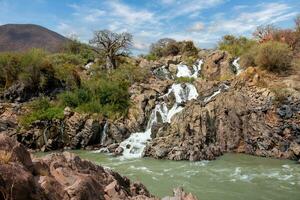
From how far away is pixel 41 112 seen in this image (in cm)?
3034

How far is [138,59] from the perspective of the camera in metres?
45.5

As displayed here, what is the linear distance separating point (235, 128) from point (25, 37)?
3337 inches

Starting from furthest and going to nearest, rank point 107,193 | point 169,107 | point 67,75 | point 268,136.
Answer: point 67,75, point 169,107, point 268,136, point 107,193

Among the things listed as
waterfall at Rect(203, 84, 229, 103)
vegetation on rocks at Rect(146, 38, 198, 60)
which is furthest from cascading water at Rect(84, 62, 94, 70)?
waterfall at Rect(203, 84, 229, 103)

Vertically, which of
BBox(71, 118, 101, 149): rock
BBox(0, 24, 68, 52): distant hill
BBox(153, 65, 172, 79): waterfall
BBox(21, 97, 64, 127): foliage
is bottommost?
BBox(71, 118, 101, 149): rock

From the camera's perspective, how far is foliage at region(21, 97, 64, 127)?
29.2 metres

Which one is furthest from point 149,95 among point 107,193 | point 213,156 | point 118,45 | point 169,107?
point 107,193

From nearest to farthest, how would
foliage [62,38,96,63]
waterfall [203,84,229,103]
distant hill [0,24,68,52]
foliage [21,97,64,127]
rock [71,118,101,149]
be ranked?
rock [71,118,101,149]
waterfall [203,84,229,103]
foliage [21,97,64,127]
foliage [62,38,96,63]
distant hill [0,24,68,52]

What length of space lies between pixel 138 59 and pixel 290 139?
24717 millimetres

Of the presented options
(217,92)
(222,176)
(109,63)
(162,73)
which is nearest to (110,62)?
(109,63)

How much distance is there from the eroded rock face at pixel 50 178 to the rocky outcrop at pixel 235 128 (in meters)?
14.1

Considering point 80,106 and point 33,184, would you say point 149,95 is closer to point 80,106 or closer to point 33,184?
point 80,106

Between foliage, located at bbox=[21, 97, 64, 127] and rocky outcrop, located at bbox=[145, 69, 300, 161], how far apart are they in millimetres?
8482

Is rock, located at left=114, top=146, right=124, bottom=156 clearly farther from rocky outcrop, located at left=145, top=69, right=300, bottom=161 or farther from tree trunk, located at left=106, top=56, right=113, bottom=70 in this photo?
tree trunk, located at left=106, top=56, right=113, bottom=70
